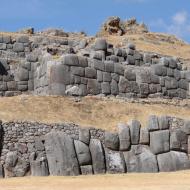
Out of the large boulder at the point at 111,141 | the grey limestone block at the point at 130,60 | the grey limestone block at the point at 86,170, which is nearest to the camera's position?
the grey limestone block at the point at 86,170

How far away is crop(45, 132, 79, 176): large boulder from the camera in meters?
20.5

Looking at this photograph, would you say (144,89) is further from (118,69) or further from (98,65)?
(98,65)

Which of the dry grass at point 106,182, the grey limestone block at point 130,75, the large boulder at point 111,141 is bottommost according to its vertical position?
the dry grass at point 106,182

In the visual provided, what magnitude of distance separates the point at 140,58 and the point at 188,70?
3.27 m

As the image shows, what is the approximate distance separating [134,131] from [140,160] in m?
1.20

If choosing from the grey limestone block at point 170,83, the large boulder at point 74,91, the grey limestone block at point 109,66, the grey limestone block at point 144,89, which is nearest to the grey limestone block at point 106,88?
the grey limestone block at point 109,66

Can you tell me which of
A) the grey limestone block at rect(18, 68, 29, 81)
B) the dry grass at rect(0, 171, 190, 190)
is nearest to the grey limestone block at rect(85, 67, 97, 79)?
the grey limestone block at rect(18, 68, 29, 81)

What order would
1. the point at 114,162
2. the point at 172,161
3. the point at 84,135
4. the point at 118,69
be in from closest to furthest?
1. the point at 84,135
2. the point at 114,162
3. the point at 172,161
4. the point at 118,69

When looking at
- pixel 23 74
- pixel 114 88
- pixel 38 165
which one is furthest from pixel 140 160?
pixel 23 74

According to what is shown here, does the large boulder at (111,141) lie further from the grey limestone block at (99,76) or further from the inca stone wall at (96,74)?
the grey limestone block at (99,76)

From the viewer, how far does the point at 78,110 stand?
23922 millimetres

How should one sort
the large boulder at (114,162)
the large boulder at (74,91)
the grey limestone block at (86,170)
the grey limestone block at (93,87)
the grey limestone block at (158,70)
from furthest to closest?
the grey limestone block at (158,70)
the grey limestone block at (93,87)
the large boulder at (74,91)
the large boulder at (114,162)
the grey limestone block at (86,170)

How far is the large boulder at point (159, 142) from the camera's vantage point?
75.1 ft

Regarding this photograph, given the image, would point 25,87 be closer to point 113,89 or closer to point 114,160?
point 113,89
